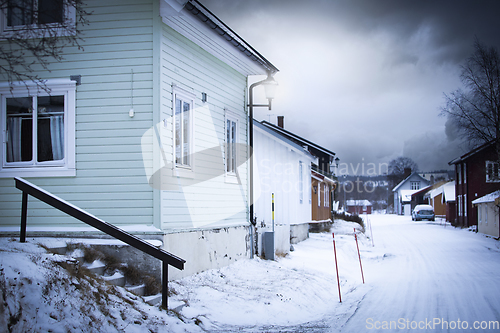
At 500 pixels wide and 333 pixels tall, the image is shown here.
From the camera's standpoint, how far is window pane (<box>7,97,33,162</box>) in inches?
332

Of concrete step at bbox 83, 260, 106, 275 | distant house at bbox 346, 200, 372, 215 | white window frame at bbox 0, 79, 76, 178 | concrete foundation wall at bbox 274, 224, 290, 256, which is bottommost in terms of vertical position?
distant house at bbox 346, 200, 372, 215

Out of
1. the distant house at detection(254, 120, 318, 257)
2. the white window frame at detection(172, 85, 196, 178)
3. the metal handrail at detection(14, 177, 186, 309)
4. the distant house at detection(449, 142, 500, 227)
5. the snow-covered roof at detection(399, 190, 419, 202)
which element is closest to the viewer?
the metal handrail at detection(14, 177, 186, 309)

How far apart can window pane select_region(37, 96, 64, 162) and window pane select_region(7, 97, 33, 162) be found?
19 cm

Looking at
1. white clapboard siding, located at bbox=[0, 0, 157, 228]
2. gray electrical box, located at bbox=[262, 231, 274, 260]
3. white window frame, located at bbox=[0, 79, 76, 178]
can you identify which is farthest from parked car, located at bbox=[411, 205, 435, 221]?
white window frame, located at bbox=[0, 79, 76, 178]

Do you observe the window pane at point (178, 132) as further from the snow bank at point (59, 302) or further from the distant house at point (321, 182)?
the distant house at point (321, 182)

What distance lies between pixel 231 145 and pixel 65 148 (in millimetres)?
4793

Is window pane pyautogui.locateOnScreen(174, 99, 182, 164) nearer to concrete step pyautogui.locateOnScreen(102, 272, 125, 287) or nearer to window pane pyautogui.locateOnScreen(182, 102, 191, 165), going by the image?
window pane pyautogui.locateOnScreen(182, 102, 191, 165)

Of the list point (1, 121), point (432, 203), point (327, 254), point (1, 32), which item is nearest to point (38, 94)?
point (1, 121)

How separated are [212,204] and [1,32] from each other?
5.73 m

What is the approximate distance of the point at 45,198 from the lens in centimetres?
602

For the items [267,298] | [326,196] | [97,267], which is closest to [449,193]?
[326,196]

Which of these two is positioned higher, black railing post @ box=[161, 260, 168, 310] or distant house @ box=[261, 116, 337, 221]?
distant house @ box=[261, 116, 337, 221]

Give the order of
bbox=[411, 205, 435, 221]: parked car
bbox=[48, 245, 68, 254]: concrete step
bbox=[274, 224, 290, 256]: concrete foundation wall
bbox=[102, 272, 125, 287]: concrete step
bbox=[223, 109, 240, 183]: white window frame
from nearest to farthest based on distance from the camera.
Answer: bbox=[102, 272, 125, 287]: concrete step < bbox=[48, 245, 68, 254]: concrete step < bbox=[223, 109, 240, 183]: white window frame < bbox=[274, 224, 290, 256]: concrete foundation wall < bbox=[411, 205, 435, 221]: parked car

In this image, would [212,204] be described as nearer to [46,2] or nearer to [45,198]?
[45,198]
